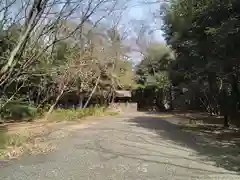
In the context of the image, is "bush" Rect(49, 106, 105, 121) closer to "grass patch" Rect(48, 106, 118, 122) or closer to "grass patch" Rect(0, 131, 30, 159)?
"grass patch" Rect(48, 106, 118, 122)

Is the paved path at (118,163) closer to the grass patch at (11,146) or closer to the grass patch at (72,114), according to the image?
the grass patch at (11,146)

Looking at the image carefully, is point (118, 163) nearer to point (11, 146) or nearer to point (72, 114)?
point (11, 146)

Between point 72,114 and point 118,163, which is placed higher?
point 72,114

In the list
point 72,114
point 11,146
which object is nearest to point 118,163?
point 11,146

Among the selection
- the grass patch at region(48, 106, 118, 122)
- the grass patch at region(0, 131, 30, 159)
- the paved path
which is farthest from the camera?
the grass patch at region(48, 106, 118, 122)

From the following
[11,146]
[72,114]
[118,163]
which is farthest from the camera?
[72,114]

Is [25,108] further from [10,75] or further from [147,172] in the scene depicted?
[10,75]

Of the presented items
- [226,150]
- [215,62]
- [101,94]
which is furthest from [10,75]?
[101,94]

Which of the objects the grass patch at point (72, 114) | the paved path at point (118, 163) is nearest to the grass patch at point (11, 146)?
the paved path at point (118, 163)

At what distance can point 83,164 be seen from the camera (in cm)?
754

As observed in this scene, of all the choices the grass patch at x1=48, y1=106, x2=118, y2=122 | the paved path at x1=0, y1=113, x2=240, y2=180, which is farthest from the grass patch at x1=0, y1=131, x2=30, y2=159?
the grass patch at x1=48, y1=106, x2=118, y2=122

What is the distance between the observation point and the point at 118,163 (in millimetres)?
7605

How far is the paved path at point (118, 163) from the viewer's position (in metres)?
6.42

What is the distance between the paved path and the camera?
642 cm
